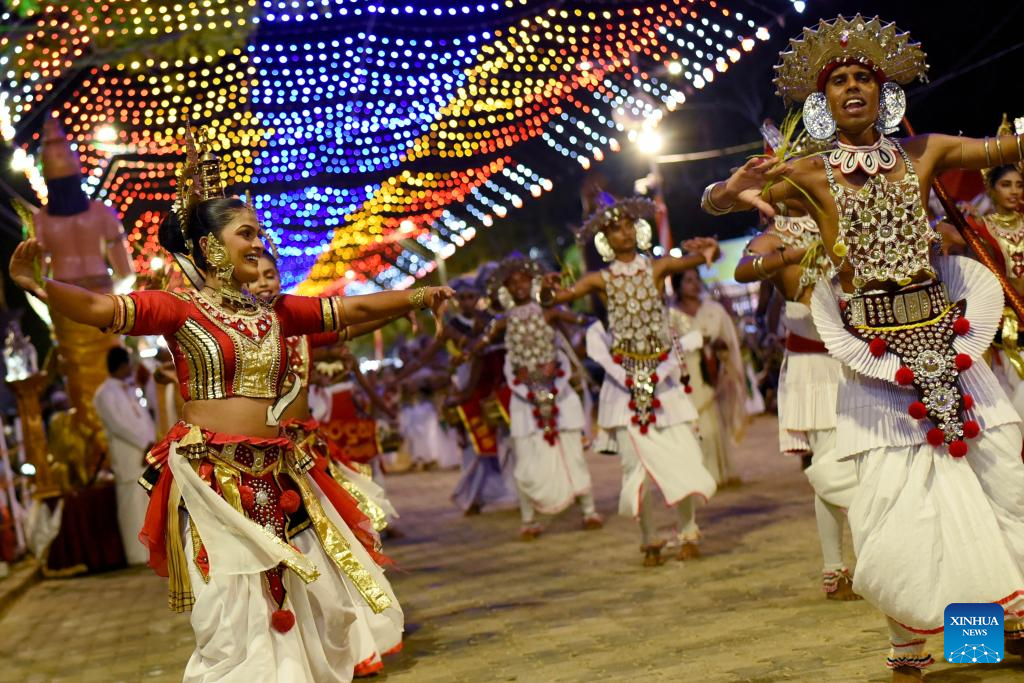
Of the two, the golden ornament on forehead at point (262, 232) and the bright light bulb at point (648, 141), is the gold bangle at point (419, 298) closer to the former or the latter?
the golden ornament on forehead at point (262, 232)

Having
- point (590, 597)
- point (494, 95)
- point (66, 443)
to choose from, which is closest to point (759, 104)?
point (494, 95)

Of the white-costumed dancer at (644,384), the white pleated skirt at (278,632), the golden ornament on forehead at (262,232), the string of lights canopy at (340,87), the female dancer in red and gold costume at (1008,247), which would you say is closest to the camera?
the white pleated skirt at (278,632)

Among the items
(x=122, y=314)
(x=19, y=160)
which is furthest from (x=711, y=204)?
(x=19, y=160)

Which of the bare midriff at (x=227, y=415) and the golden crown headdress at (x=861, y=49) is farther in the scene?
the bare midriff at (x=227, y=415)

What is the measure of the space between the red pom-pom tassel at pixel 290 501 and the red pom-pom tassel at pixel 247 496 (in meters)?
0.14

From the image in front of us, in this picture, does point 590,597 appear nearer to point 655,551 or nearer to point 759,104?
point 655,551

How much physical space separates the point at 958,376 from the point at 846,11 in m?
5.99

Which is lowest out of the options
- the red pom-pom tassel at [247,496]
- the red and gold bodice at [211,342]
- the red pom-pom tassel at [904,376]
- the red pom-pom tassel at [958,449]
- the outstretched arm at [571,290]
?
the red pom-pom tassel at [958,449]

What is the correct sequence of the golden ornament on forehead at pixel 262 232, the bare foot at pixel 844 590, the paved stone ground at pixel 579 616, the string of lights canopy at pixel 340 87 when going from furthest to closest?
the string of lights canopy at pixel 340 87
the bare foot at pixel 844 590
the paved stone ground at pixel 579 616
the golden ornament on forehead at pixel 262 232

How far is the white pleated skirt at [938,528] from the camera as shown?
14.8 ft

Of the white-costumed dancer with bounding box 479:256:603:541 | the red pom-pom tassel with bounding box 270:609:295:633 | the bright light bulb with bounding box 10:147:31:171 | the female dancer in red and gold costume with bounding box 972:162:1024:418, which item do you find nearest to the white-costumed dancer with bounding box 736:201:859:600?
the female dancer in red and gold costume with bounding box 972:162:1024:418

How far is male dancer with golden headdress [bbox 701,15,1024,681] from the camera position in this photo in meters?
4.57

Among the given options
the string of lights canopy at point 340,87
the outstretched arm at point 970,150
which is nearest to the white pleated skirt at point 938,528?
the outstretched arm at point 970,150

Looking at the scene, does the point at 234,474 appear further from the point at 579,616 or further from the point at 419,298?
the point at 579,616
